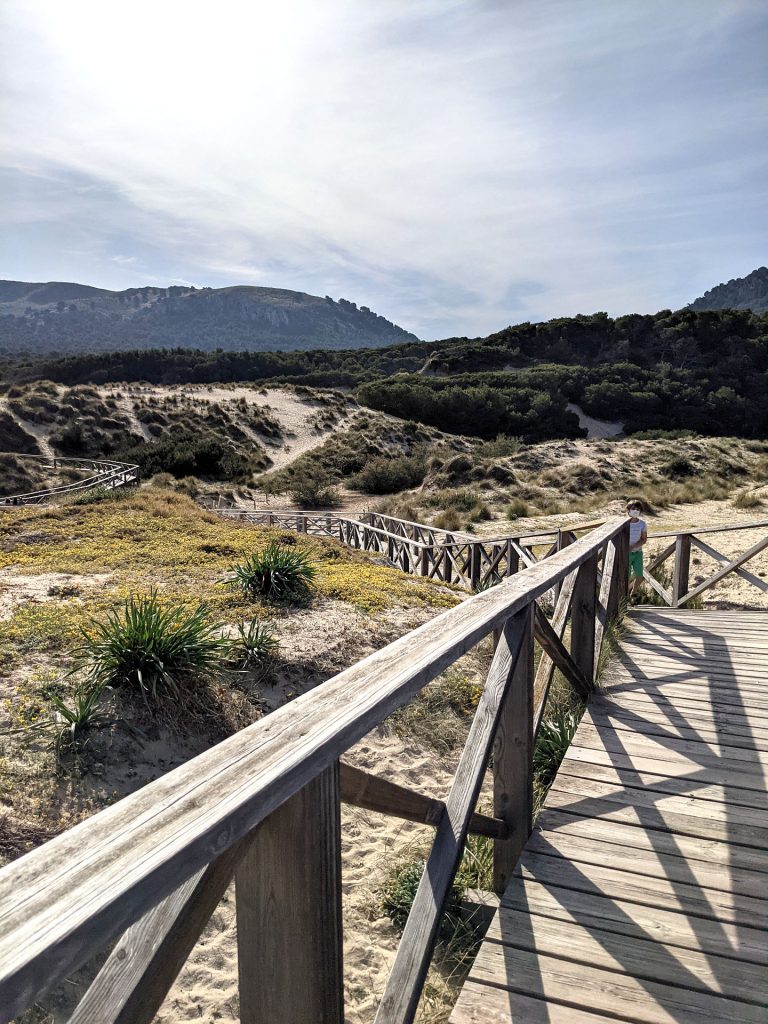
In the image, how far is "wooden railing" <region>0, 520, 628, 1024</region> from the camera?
87 cm


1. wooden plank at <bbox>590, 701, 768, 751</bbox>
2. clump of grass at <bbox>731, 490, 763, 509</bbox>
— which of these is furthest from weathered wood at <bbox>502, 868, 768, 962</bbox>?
clump of grass at <bbox>731, 490, 763, 509</bbox>

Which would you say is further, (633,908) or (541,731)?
(541,731)

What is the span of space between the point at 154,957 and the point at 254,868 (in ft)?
0.85

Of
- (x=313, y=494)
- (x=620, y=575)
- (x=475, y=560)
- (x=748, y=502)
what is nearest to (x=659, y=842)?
(x=620, y=575)

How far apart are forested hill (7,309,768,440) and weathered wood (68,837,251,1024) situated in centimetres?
4280

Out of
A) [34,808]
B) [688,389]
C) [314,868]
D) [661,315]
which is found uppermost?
[661,315]

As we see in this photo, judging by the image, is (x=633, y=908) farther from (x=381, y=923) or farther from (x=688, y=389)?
(x=688, y=389)

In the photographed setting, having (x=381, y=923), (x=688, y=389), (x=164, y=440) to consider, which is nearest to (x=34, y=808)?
(x=381, y=923)

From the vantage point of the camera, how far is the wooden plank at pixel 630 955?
6.23ft

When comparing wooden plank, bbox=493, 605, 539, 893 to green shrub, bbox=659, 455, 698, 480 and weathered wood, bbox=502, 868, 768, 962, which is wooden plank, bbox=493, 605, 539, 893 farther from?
green shrub, bbox=659, 455, 698, 480

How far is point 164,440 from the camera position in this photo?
35.2 m

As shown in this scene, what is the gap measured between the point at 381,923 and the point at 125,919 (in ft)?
9.87

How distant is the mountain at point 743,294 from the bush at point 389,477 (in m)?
138

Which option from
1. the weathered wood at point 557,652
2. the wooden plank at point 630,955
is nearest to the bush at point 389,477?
the weathered wood at point 557,652
